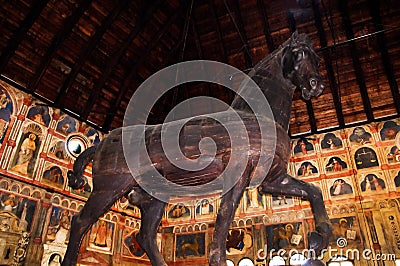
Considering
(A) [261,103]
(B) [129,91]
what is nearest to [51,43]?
(B) [129,91]

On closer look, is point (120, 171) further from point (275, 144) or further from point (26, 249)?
point (26, 249)

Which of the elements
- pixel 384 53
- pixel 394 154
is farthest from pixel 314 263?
pixel 394 154

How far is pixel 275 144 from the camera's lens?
130 inches

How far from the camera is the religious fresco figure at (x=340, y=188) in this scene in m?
12.6

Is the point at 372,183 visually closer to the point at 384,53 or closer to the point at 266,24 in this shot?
the point at 384,53

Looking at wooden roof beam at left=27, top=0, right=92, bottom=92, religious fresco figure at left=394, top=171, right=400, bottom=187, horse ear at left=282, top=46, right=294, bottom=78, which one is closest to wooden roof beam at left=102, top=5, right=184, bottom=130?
wooden roof beam at left=27, top=0, right=92, bottom=92

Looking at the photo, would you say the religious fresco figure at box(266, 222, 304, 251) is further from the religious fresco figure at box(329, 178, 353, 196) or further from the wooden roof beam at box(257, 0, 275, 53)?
the wooden roof beam at box(257, 0, 275, 53)

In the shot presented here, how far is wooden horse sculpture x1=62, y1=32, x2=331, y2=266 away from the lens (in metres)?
3.29

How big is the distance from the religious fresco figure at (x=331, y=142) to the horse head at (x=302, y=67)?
1093 centimetres

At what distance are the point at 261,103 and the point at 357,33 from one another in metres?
10.3

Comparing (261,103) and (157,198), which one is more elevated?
(261,103)

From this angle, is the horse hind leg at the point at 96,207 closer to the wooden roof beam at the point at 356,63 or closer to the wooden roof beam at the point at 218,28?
the wooden roof beam at the point at 218,28

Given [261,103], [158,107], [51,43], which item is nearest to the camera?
[261,103]

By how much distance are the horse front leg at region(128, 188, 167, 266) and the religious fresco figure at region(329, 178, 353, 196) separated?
10567mm
